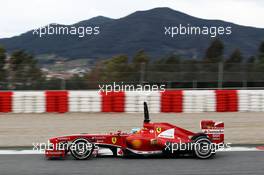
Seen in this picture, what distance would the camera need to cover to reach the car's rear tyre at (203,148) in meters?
8.34

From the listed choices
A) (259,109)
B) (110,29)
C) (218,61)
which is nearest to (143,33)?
(110,29)

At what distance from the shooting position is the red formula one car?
834cm

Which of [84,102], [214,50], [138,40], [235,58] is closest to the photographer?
[84,102]

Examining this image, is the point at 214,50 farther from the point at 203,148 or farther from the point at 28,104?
the point at 203,148

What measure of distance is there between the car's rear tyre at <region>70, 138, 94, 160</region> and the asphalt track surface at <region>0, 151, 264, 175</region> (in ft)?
0.37

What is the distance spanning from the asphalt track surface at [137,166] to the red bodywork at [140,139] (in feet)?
0.58

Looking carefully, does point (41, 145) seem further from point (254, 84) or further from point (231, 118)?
point (254, 84)

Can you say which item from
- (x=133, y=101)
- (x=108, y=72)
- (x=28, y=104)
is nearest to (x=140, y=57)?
(x=108, y=72)

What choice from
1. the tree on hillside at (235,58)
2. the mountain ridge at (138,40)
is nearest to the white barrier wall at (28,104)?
the tree on hillside at (235,58)

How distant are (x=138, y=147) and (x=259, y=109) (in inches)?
337

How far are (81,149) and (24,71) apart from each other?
400 inches

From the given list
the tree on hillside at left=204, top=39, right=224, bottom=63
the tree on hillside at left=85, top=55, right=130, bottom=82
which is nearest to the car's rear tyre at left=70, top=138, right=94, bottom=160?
the tree on hillside at left=85, top=55, right=130, bottom=82

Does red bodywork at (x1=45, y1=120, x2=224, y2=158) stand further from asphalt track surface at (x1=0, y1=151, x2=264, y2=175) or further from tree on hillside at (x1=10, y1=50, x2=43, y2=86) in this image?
tree on hillside at (x1=10, y1=50, x2=43, y2=86)

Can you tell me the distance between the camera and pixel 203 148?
8.42 meters
